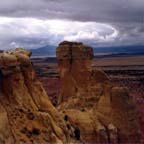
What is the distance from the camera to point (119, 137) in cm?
2961

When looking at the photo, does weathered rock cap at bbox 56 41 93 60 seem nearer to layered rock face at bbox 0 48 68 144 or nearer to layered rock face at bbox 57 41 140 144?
layered rock face at bbox 57 41 140 144

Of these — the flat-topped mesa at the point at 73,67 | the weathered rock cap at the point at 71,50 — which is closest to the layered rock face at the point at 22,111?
the flat-topped mesa at the point at 73,67

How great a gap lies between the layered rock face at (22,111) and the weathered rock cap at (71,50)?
12745 millimetres

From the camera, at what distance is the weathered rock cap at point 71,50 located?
34.5 meters

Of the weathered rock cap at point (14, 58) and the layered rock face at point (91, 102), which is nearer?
the weathered rock cap at point (14, 58)

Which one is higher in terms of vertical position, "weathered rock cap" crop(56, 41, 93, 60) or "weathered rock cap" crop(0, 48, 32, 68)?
"weathered rock cap" crop(0, 48, 32, 68)

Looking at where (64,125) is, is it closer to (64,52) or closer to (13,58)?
(13,58)

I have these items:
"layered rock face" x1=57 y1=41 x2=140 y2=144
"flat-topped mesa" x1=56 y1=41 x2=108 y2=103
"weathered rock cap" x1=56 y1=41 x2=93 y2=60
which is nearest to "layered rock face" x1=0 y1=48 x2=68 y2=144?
"layered rock face" x1=57 y1=41 x2=140 y2=144

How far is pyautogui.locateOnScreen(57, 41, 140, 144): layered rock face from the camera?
2886 cm

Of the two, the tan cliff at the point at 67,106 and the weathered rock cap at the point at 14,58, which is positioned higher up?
the weathered rock cap at the point at 14,58

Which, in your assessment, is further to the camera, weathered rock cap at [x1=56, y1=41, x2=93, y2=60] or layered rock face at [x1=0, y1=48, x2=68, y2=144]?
weathered rock cap at [x1=56, y1=41, x2=93, y2=60]

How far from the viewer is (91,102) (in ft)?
106

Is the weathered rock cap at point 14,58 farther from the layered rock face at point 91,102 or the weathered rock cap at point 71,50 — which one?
the weathered rock cap at point 71,50

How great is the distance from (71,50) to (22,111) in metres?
15.1
